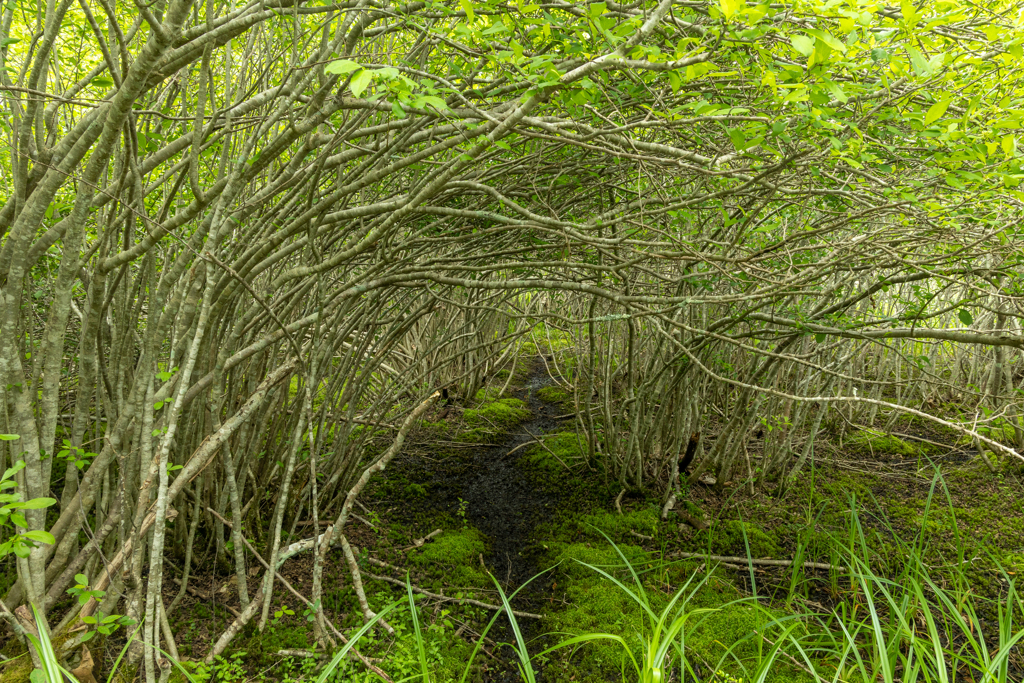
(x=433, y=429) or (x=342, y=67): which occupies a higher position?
(x=342, y=67)

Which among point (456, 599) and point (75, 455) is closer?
point (75, 455)

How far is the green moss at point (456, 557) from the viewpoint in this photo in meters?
3.58

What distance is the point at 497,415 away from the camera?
6.66 m

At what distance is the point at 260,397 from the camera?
2553mm

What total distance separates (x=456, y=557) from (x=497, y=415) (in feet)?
9.63

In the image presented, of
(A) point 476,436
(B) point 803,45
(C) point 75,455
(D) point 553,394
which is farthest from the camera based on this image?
(D) point 553,394

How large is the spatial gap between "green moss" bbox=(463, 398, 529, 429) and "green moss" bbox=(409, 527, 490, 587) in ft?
7.66

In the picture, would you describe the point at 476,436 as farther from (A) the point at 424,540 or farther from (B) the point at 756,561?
(B) the point at 756,561

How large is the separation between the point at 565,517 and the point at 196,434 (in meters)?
2.64

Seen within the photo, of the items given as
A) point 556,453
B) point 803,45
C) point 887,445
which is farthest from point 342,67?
point 887,445

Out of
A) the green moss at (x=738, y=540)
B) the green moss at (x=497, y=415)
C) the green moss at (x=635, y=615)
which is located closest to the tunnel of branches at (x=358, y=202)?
the green moss at (x=738, y=540)

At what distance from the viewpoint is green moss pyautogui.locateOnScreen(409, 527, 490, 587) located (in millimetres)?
3576

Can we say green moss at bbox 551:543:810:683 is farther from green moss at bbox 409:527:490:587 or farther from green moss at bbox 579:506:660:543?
green moss at bbox 409:527:490:587

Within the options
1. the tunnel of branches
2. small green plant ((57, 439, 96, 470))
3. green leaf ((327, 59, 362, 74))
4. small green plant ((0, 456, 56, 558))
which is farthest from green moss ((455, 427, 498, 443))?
green leaf ((327, 59, 362, 74))
